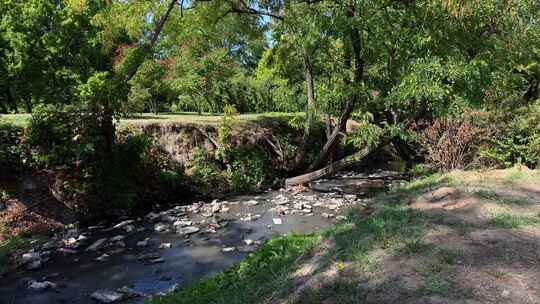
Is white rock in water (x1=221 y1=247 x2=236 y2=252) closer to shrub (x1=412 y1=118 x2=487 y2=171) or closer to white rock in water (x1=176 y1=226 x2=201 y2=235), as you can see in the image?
white rock in water (x1=176 y1=226 x2=201 y2=235)

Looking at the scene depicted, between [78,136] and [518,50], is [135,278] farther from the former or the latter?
[518,50]

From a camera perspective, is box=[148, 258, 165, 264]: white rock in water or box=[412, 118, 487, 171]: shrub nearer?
box=[148, 258, 165, 264]: white rock in water

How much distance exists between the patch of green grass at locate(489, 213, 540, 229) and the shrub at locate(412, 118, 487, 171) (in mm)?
5739

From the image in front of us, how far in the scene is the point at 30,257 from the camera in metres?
7.28

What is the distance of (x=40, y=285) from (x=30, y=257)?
55.7 inches

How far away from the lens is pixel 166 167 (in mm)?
12344

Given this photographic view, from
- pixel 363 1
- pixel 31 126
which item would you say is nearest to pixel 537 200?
pixel 363 1

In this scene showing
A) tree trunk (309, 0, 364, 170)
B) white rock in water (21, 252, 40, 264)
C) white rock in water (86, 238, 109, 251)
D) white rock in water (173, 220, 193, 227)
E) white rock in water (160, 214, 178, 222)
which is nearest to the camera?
white rock in water (21, 252, 40, 264)

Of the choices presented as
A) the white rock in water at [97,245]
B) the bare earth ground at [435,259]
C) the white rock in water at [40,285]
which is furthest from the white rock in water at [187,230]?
the bare earth ground at [435,259]

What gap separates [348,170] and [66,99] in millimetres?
11385

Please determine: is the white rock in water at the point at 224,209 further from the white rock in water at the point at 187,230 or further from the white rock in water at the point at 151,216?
the white rock in water at the point at 151,216

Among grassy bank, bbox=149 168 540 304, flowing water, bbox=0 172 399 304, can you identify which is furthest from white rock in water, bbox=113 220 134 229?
grassy bank, bbox=149 168 540 304

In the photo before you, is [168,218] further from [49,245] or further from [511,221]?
[511,221]

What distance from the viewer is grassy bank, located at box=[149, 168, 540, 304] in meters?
3.31
